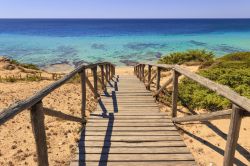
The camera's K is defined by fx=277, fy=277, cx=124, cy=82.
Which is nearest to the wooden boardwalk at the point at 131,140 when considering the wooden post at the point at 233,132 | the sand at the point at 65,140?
the sand at the point at 65,140

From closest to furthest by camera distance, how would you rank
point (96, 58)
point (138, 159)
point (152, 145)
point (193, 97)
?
point (138, 159)
point (152, 145)
point (193, 97)
point (96, 58)

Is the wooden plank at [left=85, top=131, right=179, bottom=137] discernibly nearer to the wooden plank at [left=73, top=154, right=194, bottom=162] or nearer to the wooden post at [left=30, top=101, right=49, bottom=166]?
the wooden plank at [left=73, top=154, right=194, bottom=162]

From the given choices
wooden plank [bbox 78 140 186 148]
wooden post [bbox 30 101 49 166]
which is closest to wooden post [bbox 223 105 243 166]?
wooden plank [bbox 78 140 186 148]

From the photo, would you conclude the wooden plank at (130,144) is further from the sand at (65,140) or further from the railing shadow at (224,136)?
the railing shadow at (224,136)

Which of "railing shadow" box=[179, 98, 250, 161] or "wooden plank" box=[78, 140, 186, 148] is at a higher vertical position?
"wooden plank" box=[78, 140, 186, 148]

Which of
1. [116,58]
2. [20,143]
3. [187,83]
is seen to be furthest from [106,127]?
[116,58]

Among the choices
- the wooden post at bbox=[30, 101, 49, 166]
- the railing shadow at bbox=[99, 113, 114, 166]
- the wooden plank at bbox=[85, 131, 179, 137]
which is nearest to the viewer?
the wooden post at bbox=[30, 101, 49, 166]

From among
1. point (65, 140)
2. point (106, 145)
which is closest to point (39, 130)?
point (106, 145)

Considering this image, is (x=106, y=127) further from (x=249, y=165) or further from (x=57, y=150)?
(x=249, y=165)

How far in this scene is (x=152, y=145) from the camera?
4871 millimetres

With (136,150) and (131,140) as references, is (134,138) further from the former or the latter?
(136,150)

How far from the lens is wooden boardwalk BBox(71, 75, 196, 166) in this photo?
172 inches

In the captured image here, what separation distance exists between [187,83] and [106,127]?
5646 mm

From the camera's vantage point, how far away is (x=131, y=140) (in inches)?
199
